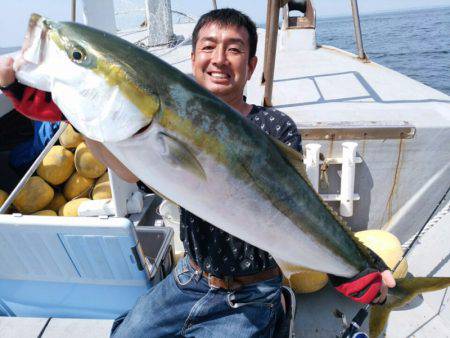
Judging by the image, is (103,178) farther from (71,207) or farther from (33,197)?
(33,197)

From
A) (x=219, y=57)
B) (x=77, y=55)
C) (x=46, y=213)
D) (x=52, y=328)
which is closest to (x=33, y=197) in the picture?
(x=46, y=213)

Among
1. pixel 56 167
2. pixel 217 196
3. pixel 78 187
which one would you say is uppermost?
pixel 217 196

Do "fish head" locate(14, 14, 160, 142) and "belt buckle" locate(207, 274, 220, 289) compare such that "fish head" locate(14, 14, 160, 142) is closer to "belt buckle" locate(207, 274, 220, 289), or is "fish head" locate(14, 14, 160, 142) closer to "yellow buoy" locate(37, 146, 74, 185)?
"belt buckle" locate(207, 274, 220, 289)

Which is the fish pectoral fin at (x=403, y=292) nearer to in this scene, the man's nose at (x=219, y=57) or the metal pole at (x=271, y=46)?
the man's nose at (x=219, y=57)

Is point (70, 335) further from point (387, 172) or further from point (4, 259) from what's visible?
point (387, 172)

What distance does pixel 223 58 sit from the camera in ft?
6.35

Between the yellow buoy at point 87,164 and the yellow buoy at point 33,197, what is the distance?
46cm

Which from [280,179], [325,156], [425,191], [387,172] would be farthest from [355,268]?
[425,191]

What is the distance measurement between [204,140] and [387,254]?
2.33m

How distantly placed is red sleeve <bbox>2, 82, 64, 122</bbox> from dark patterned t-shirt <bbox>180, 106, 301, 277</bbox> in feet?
3.06

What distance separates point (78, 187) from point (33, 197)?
52 cm

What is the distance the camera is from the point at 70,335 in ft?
8.41

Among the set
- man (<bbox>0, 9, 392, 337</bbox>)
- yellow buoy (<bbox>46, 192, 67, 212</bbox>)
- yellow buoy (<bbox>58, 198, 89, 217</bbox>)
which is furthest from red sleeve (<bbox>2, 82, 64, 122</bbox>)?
yellow buoy (<bbox>46, 192, 67, 212</bbox>)

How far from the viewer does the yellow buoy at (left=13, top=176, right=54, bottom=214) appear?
423cm
